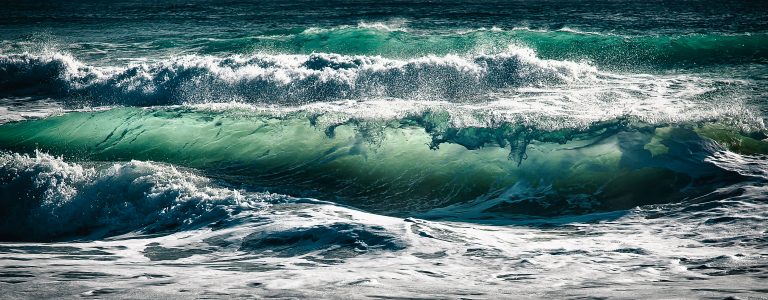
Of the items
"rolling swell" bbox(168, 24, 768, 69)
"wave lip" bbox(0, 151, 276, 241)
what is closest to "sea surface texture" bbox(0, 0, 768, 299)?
"wave lip" bbox(0, 151, 276, 241)

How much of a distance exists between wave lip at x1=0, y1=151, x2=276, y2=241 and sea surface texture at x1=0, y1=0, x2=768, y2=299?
30 millimetres

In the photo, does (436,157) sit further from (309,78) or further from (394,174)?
(309,78)

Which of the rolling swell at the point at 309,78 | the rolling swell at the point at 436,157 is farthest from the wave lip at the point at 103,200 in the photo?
the rolling swell at the point at 309,78

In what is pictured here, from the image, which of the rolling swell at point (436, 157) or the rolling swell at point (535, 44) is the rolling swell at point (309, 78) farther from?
the rolling swell at point (535, 44)

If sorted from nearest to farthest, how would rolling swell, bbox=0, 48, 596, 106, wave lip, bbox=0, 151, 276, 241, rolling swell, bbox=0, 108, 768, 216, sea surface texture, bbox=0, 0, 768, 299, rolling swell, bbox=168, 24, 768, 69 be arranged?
sea surface texture, bbox=0, 0, 768, 299 < wave lip, bbox=0, 151, 276, 241 < rolling swell, bbox=0, 108, 768, 216 < rolling swell, bbox=0, 48, 596, 106 < rolling swell, bbox=168, 24, 768, 69

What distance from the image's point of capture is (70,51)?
70.3 ft

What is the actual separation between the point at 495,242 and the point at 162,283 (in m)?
3.20

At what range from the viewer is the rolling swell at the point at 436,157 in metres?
8.43

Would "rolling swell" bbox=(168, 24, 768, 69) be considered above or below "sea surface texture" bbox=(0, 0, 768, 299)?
above

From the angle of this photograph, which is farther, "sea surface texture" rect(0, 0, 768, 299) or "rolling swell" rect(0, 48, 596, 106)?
"rolling swell" rect(0, 48, 596, 106)

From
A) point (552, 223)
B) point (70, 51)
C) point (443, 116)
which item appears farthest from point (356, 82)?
point (70, 51)

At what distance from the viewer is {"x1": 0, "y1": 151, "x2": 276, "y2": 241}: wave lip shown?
7.85 meters

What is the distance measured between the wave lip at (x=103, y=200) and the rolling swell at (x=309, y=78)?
592 cm

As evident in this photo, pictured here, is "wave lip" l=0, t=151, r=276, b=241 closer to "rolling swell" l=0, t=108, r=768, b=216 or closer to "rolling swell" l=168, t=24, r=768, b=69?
"rolling swell" l=0, t=108, r=768, b=216
